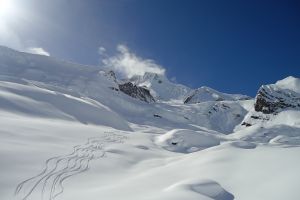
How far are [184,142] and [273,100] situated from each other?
394 feet

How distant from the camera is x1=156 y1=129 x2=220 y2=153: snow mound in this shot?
39.0 meters

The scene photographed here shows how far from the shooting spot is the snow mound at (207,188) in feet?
39.1

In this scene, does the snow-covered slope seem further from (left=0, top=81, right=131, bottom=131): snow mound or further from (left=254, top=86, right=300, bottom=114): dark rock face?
(left=0, top=81, right=131, bottom=131): snow mound

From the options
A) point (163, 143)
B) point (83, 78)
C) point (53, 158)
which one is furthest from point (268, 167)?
point (83, 78)

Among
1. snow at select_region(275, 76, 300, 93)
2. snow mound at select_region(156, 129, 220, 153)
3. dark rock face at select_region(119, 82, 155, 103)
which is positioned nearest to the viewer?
snow mound at select_region(156, 129, 220, 153)

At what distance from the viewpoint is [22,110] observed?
119 ft

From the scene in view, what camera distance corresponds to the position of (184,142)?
4122 cm

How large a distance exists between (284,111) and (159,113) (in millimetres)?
61082

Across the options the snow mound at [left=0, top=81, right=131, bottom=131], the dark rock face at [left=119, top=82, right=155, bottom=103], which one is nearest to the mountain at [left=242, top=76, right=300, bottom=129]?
the dark rock face at [left=119, top=82, right=155, bottom=103]

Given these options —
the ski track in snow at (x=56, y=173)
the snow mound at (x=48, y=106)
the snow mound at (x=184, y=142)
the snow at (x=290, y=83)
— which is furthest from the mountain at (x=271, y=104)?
the ski track in snow at (x=56, y=173)

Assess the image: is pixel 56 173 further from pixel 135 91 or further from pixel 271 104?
pixel 271 104

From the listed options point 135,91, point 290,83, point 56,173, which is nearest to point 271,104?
point 290,83

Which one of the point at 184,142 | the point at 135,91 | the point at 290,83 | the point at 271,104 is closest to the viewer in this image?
the point at 184,142

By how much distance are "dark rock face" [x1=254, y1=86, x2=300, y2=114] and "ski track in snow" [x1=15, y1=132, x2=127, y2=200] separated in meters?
134
